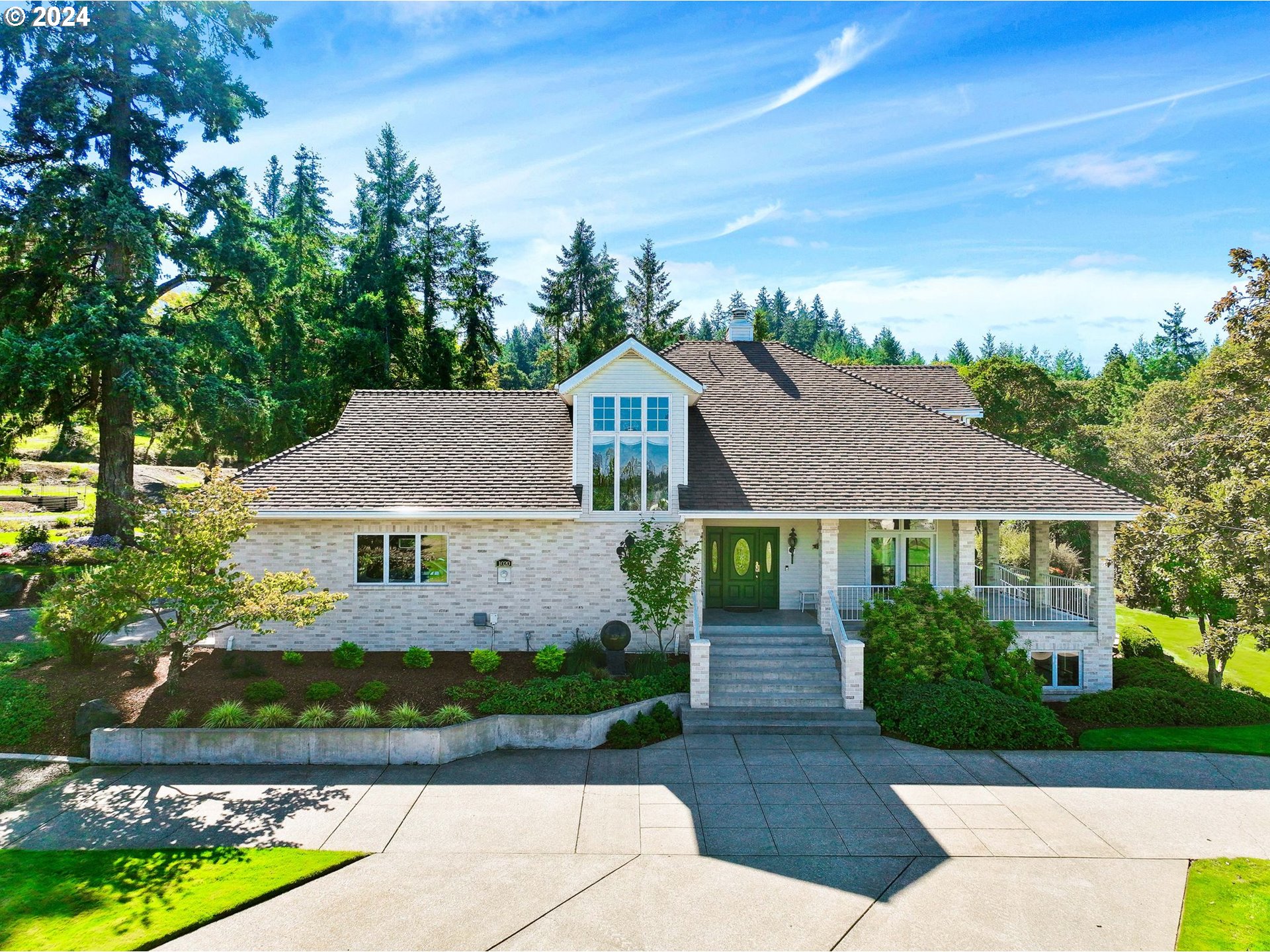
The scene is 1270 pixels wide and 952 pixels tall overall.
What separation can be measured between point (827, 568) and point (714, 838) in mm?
8193

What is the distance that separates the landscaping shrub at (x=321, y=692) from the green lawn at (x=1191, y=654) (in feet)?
75.4

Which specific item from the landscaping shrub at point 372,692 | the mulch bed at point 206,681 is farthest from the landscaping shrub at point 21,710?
the landscaping shrub at point 372,692

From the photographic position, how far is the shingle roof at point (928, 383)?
80.0ft

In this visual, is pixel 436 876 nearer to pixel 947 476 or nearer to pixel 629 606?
pixel 629 606

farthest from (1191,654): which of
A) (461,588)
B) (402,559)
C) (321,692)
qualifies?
(321,692)

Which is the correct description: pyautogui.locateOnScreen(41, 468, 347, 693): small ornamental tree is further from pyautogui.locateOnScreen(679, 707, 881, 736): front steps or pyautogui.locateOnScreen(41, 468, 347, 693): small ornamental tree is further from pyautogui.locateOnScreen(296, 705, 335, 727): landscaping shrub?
pyautogui.locateOnScreen(679, 707, 881, 736): front steps

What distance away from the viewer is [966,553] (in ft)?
56.5

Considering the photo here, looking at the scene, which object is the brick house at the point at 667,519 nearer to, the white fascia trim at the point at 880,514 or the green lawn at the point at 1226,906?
the white fascia trim at the point at 880,514

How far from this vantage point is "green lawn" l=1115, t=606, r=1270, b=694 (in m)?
21.6

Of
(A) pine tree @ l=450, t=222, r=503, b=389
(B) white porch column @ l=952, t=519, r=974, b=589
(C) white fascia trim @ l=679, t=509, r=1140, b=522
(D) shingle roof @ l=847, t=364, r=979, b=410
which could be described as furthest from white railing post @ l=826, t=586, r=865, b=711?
(A) pine tree @ l=450, t=222, r=503, b=389

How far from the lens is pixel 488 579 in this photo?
1673cm

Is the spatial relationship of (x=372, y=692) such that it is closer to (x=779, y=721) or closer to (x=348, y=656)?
(x=348, y=656)

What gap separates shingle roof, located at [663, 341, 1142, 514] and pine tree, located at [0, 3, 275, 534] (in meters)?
18.1

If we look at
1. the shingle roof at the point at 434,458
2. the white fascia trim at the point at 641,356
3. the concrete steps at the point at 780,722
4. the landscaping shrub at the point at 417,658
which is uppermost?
the white fascia trim at the point at 641,356
